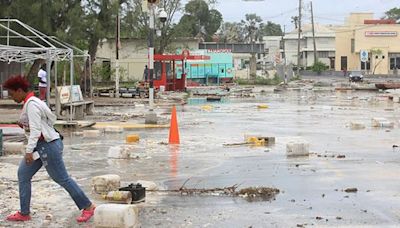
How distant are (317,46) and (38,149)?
393 feet

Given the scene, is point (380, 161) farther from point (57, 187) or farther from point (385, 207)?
point (57, 187)

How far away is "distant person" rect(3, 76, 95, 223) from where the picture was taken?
25.4 ft

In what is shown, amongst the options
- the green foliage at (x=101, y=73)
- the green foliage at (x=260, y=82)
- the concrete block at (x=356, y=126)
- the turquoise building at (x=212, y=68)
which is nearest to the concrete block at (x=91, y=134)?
the concrete block at (x=356, y=126)

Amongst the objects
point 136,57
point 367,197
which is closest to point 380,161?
point 367,197

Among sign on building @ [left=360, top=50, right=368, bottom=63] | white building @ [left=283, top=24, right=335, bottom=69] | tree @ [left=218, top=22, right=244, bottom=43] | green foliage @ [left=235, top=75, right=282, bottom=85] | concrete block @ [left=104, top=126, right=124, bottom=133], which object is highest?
tree @ [left=218, top=22, right=244, bottom=43]

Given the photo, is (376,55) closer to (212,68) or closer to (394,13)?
(212,68)

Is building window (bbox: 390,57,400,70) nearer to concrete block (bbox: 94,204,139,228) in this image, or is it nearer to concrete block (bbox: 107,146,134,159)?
concrete block (bbox: 107,146,134,159)

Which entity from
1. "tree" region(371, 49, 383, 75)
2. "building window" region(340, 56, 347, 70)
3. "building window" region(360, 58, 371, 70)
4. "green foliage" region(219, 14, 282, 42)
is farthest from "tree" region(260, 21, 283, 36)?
"tree" region(371, 49, 383, 75)

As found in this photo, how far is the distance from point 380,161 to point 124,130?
9.00 metres

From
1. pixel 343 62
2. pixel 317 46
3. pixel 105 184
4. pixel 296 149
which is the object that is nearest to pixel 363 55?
pixel 343 62

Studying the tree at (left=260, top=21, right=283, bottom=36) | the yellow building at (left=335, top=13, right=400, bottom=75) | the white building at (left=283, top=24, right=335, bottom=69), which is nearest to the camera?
the yellow building at (left=335, top=13, right=400, bottom=75)

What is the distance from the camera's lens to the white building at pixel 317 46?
405 feet

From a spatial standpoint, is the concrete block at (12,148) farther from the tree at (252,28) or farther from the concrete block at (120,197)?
the tree at (252,28)

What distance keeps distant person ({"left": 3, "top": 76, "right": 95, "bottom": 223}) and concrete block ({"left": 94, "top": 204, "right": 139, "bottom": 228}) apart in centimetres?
43
